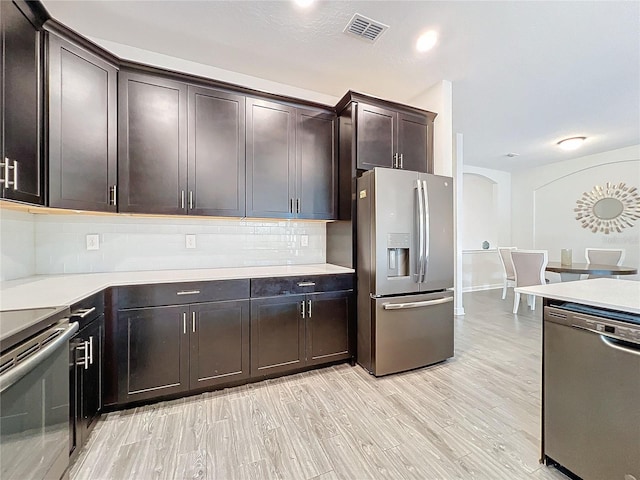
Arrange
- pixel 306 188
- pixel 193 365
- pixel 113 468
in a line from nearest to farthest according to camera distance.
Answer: pixel 113 468, pixel 193 365, pixel 306 188

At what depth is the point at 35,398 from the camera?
1.01 metres

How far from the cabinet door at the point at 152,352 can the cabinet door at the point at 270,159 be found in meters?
1.07

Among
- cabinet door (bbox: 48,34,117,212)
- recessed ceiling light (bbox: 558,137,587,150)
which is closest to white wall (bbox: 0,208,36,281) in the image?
A: cabinet door (bbox: 48,34,117,212)

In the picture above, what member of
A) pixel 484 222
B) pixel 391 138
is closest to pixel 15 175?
pixel 391 138

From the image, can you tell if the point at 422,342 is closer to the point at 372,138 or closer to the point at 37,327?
the point at 372,138

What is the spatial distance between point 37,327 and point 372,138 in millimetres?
2602

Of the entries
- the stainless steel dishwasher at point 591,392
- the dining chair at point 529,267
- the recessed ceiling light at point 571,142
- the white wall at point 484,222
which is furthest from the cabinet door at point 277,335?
the recessed ceiling light at point 571,142

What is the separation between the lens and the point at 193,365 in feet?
6.48

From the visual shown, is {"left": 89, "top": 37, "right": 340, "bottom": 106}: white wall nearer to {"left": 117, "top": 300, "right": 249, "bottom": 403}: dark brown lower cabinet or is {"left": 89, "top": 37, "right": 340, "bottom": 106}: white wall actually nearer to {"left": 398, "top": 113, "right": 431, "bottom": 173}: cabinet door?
{"left": 398, "top": 113, "right": 431, "bottom": 173}: cabinet door

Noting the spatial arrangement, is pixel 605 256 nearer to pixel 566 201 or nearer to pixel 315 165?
pixel 566 201

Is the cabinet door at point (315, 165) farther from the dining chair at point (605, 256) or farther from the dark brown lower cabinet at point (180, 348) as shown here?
the dining chair at point (605, 256)

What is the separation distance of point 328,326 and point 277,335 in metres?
0.47

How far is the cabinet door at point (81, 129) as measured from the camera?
1684 mm

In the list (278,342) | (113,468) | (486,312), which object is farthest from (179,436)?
(486,312)
